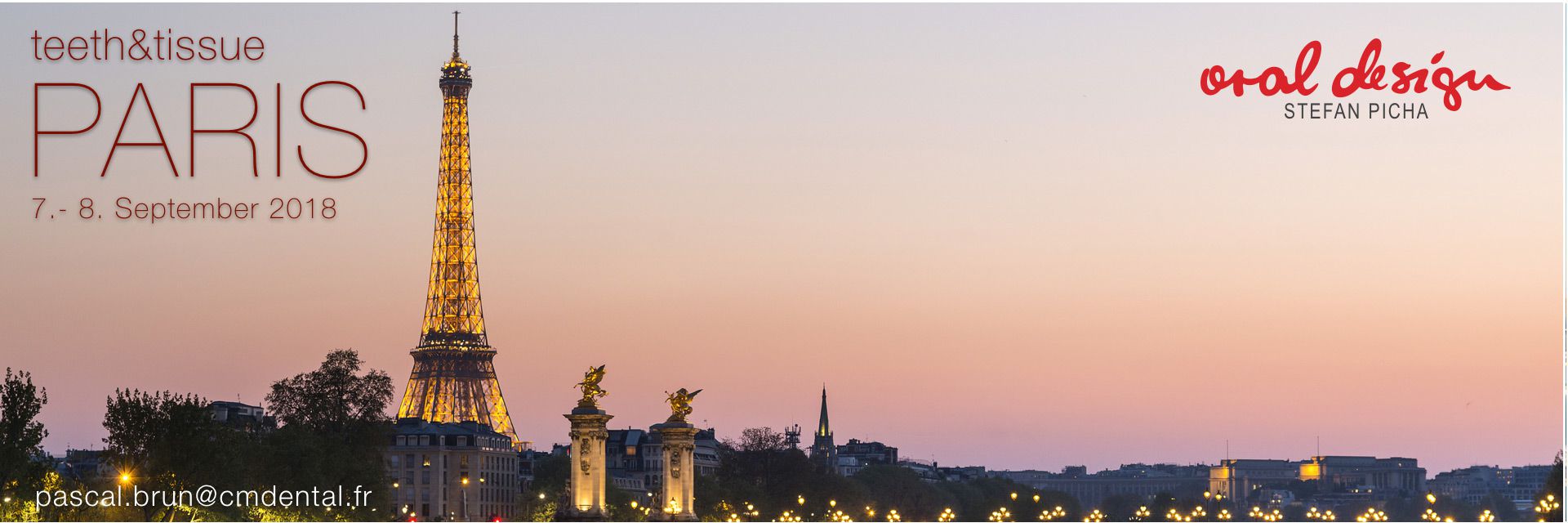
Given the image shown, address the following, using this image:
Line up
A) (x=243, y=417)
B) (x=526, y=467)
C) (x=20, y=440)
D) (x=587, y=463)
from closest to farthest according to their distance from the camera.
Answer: (x=20, y=440)
(x=587, y=463)
(x=243, y=417)
(x=526, y=467)

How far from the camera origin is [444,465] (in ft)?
533

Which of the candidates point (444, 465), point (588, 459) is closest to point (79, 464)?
point (444, 465)

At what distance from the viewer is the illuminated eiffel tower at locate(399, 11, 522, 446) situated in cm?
15675

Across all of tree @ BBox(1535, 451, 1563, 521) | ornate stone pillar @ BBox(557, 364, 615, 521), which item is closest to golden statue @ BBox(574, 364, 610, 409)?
ornate stone pillar @ BBox(557, 364, 615, 521)

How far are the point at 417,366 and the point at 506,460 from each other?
14817 millimetres

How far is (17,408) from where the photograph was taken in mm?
74125

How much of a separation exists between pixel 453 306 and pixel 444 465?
10.6 metres

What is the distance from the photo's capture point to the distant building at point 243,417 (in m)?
117

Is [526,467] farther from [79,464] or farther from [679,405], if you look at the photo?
[679,405]

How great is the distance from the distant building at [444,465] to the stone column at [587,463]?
190 feet

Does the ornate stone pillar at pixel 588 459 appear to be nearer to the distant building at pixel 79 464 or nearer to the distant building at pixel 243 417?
the distant building at pixel 243 417

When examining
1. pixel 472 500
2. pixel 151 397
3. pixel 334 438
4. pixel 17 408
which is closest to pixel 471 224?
pixel 472 500

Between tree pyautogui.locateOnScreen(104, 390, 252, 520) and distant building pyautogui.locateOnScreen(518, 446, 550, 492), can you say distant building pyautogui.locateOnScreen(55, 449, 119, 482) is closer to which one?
distant building pyautogui.locateOnScreen(518, 446, 550, 492)

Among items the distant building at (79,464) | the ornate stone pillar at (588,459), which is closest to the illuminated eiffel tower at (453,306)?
the distant building at (79,464)
